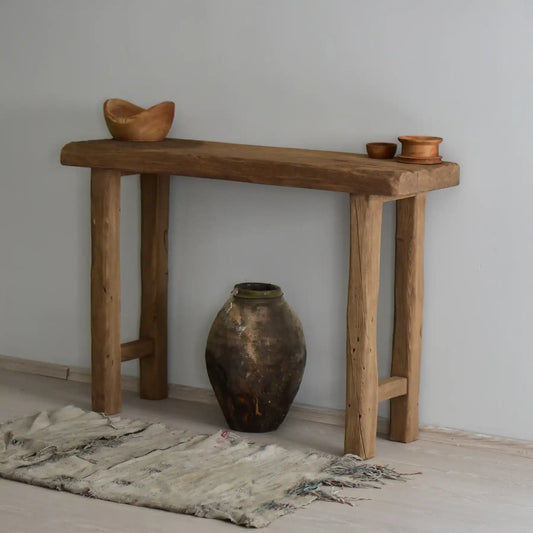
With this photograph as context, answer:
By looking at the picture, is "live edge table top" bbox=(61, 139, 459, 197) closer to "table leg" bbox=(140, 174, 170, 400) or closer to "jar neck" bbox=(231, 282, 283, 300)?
"table leg" bbox=(140, 174, 170, 400)

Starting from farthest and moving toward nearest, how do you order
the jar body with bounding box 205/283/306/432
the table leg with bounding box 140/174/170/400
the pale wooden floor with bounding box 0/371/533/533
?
1. the table leg with bounding box 140/174/170/400
2. the jar body with bounding box 205/283/306/432
3. the pale wooden floor with bounding box 0/371/533/533

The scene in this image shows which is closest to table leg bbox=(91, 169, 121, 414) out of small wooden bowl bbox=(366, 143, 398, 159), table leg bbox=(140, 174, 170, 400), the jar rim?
table leg bbox=(140, 174, 170, 400)

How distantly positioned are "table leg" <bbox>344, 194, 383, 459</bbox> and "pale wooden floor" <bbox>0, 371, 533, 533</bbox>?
14 cm

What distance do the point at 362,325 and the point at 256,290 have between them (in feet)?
1.87

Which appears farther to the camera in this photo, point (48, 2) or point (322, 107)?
point (48, 2)

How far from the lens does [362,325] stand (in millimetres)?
3537

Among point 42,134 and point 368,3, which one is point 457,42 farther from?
point 42,134

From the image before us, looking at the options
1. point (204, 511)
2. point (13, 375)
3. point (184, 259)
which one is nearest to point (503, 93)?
Result: point (184, 259)

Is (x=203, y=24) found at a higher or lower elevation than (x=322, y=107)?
higher

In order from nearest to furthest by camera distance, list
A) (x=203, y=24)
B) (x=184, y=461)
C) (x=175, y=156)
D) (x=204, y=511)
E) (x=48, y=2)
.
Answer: (x=204, y=511) < (x=184, y=461) < (x=175, y=156) < (x=203, y=24) < (x=48, y=2)

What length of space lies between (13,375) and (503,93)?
2390 mm

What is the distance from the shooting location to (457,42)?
370 centimetres

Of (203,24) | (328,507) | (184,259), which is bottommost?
(328,507)

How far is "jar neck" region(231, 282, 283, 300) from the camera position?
3861 millimetres
